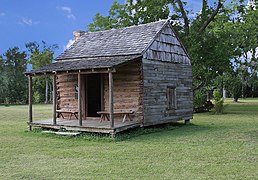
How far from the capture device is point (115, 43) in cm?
1564

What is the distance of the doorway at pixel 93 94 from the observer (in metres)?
16.6

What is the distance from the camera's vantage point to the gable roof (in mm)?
14703

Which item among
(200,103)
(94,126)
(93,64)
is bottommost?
(94,126)

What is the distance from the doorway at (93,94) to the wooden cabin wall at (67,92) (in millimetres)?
766

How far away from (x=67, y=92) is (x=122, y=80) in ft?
10.5

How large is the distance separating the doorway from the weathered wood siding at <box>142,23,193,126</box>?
315cm

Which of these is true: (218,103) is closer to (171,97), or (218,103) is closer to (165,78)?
(171,97)

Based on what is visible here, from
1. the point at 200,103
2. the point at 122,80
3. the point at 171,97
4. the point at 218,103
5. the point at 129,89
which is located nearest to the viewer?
the point at 129,89

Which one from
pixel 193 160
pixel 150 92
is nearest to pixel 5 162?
pixel 193 160

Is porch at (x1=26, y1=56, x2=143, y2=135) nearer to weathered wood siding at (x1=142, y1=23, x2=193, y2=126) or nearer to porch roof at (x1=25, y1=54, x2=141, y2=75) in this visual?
porch roof at (x1=25, y1=54, x2=141, y2=75)

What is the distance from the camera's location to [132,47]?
1461 centimetres

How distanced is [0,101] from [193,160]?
157 ft

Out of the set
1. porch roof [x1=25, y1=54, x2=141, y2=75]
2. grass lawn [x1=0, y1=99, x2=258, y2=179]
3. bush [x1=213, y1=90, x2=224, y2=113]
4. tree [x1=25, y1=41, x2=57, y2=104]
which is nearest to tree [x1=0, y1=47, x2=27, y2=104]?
tree [x1=25, y1=41, x2=57, y2=104]

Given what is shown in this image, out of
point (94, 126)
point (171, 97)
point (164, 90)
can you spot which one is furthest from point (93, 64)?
point (171, 97)
